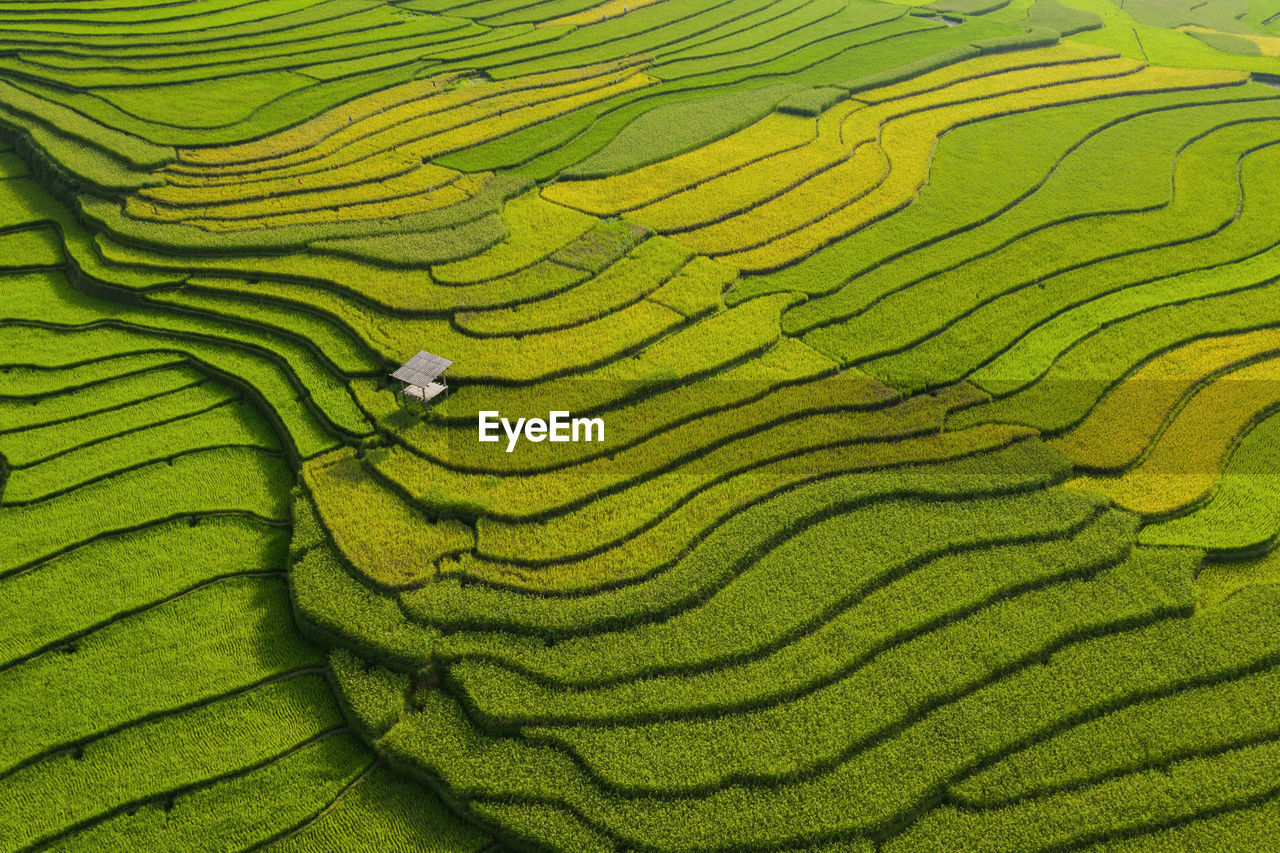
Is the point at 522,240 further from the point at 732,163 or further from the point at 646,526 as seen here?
the point at 646,526

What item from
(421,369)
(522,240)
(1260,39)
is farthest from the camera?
(1260,39)

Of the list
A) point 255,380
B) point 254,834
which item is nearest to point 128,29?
point 255,380

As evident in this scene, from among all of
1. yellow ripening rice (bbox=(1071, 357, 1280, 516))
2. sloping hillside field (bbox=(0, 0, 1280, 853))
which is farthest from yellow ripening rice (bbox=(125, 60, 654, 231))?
yellow ripening rice (bbox=(1071, 357, 1280, 516))

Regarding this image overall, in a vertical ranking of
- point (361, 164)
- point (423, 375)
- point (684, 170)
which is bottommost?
point (423, 375)

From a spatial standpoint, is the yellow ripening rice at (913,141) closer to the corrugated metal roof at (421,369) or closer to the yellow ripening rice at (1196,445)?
the corrugated metal roof at (421,369)

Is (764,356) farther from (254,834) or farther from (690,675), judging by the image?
(254,834)

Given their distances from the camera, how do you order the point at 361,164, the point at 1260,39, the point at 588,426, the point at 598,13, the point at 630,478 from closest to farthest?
the point at 630,478 → the point at 588,426 → the point at 361,164 → the point at 598,13 → the point at 1260,39

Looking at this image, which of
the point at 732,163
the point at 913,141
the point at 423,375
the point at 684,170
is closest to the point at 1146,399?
the point at 732,163
